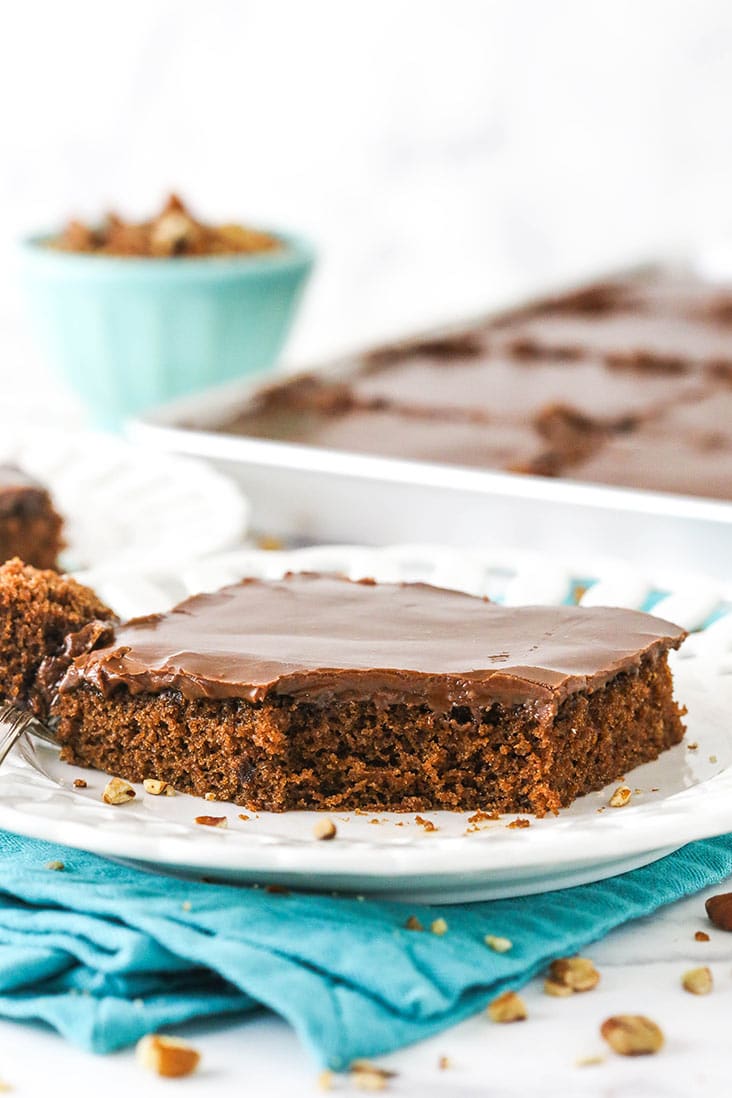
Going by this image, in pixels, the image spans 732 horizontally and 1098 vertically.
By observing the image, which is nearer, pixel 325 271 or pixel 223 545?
pixel 223 545

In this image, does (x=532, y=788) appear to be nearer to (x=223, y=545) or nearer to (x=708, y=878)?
(x=708, y=878)

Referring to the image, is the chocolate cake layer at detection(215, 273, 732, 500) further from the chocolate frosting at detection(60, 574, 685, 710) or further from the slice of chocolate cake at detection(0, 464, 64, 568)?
the chocolate frosting at detection(60, 574, 685, 710)

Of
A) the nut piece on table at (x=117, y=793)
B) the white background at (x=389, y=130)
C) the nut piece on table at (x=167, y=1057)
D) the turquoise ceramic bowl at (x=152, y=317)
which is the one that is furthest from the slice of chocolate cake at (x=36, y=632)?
the white background at (x=389, y=130)

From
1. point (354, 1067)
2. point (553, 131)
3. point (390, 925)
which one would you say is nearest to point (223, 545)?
point (390, 925)

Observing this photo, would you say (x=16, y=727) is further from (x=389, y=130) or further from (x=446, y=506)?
(x=389, y=130)

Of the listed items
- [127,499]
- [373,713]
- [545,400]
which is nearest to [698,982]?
[373,713]

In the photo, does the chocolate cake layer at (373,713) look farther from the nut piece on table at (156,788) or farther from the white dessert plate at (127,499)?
the white dessert plate at (127,499)
